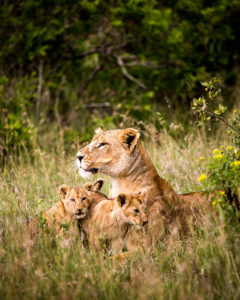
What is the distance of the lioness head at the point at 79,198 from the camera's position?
5.61 meters

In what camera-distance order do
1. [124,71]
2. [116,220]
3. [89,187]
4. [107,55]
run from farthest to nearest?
1. [107,55]
2. [124,71]
3. [89,187]
4. [116,220]

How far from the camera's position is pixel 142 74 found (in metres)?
13.2

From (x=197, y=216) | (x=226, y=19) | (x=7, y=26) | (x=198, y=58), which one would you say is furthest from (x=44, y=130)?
(x=197, y=216)

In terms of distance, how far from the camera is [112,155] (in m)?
5.60

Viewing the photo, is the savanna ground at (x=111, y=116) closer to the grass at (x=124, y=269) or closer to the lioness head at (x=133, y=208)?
the grass at (x=124, y=269)

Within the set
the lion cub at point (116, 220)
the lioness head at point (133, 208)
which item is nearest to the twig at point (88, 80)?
the lion cub at point (116, 220)

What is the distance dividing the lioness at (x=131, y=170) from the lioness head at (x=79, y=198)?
246mm

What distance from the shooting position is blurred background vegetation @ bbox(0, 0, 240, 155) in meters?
11.2

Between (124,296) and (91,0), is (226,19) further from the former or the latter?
(124,296)

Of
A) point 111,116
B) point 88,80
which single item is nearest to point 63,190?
point 111,116

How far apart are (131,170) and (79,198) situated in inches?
27.1

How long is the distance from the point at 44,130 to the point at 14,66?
1.76 m

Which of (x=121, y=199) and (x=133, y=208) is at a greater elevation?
(x=121, y=199)

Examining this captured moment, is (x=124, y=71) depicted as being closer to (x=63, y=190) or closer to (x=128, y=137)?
(x=63, y=190)
